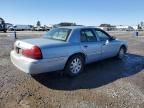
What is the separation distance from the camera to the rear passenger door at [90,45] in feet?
20.9

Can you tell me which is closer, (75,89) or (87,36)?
(75,89)

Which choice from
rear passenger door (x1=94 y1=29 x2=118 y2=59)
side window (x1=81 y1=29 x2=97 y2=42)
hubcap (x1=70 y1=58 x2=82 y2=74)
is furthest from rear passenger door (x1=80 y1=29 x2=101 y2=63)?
hubcap (x1=70 y1=58 x2=82 y2=74)

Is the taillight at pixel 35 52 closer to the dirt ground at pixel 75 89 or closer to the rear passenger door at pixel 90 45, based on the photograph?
the dirt ground at pixel 75 89

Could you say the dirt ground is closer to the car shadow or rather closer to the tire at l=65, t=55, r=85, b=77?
the car shadow

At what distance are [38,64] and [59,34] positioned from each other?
1641 mm

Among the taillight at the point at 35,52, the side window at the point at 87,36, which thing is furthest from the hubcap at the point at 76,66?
the taillight at the point at 35,52

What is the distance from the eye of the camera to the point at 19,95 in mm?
4656

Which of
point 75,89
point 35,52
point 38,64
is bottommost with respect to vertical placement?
point 75,89

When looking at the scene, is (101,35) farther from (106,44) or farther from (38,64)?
(38,64)

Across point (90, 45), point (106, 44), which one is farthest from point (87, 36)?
point (106, 44)

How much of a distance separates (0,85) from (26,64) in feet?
2.89

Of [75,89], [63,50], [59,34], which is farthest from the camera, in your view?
[59,34]

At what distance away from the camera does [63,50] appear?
220 inches

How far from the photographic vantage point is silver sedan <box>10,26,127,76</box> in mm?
5184
